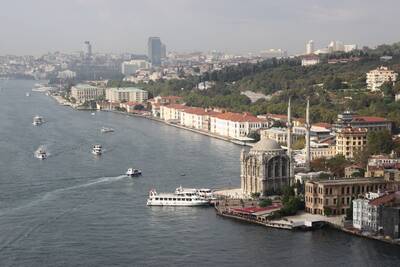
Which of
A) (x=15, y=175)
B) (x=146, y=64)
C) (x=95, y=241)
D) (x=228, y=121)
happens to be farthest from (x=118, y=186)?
(x=146, y=64)

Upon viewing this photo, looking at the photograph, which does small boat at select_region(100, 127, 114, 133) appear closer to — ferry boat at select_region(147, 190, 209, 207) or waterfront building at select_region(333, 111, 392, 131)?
waterfront building at select_region(333, 111, 392, 131)

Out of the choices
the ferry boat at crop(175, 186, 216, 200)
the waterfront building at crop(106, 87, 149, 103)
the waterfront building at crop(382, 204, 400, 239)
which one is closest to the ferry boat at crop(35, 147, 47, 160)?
Result: the ferry boat at crop(175, 186, 216, 200)

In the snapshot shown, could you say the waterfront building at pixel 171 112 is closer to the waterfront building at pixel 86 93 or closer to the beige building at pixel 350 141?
the waterfront building at pixel 86 93

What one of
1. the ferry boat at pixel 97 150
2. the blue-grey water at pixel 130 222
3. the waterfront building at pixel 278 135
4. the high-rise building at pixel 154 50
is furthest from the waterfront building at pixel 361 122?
the high-rise building at pixel 154 50

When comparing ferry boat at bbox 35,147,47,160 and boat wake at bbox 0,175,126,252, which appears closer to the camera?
boat wake at bbox 0,175,126,252

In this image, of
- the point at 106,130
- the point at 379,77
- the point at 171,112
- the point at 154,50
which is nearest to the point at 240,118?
the point at 106,130

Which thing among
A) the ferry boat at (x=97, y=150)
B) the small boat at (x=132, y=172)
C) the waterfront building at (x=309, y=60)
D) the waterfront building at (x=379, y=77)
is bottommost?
the small boat at (x=132, y=172)

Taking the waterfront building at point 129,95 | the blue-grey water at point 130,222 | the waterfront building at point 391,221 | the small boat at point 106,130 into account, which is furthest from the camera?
the waterfront building at point 129,95
